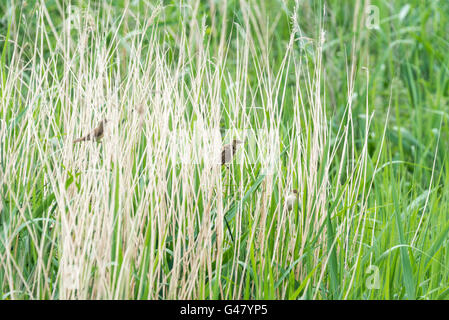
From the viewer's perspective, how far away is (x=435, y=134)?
2998 mm

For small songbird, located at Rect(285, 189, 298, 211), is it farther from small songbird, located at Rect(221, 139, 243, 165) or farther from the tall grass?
small songbird, located at Rect(221, 139, 243, 165)

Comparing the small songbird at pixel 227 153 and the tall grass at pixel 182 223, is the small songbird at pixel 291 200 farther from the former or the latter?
the small songbird at pixel 227 153

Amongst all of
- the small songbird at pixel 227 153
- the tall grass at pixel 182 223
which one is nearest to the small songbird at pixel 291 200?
the tall grass at pixel 182 223

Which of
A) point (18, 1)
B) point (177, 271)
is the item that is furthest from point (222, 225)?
point (18, 1)

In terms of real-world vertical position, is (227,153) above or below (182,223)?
above

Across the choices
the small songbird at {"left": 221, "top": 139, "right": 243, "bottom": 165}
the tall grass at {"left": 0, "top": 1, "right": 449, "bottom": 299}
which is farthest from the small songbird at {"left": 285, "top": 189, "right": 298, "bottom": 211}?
the small songbird at {"left": 221, "top": 139, "right": 243, "bottom": 165}

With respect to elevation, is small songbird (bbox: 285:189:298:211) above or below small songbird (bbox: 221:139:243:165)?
below

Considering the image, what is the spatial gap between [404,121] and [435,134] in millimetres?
448

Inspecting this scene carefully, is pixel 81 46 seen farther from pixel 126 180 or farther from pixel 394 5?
pixel 394 5

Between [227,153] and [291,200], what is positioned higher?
[227,153]

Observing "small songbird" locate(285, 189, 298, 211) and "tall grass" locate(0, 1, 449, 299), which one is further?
"small songbird" locate(285, 189, 298, 211)

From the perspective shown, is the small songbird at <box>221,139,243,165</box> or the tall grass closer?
the tall grass
